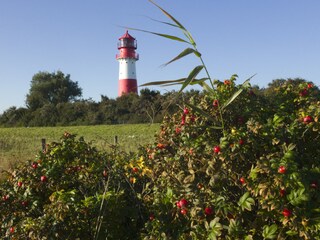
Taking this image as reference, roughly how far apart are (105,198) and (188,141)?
34.1 inches

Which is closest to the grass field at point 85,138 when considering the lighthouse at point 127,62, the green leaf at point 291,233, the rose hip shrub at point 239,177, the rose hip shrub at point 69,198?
the rose hip shrub at point 69,198

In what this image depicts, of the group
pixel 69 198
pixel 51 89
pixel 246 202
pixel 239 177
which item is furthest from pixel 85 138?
pixel 51 89

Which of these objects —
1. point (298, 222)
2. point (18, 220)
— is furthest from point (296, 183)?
point (18, 220)

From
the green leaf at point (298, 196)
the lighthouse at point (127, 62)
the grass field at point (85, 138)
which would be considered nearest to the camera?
the green leaf at point (298, 196)

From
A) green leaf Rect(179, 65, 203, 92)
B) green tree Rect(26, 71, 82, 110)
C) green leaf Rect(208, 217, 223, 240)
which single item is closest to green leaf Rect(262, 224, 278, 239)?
green leaf Rect(208, 217, 223, 240)

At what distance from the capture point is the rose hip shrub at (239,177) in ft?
8.82

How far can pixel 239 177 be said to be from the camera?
306cm

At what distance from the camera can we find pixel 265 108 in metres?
4.04

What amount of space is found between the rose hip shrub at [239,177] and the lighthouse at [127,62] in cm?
4366

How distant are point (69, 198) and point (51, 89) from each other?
2194 inches

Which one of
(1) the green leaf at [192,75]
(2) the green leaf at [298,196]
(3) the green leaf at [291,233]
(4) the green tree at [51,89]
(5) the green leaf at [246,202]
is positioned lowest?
(3) the green leaf at [291,233]

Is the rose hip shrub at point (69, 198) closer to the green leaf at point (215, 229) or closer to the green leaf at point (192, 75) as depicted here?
the green leaf at point (215, 229)

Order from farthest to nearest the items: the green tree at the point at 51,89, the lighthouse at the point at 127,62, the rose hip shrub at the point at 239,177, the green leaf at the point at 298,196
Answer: the green tree at the point at 51,89
the lighthouse at the point at 127,62
the rose hip shrub at the point at 239,177
the green leaf at the point at 298,196

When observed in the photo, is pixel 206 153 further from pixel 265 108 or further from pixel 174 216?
pixel 265 108
